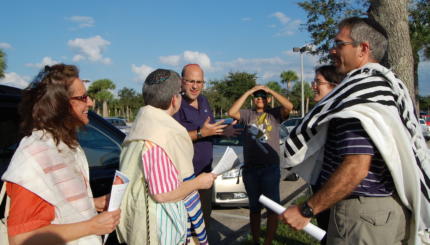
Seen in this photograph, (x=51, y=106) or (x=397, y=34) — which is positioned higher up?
(x=397, y=34)

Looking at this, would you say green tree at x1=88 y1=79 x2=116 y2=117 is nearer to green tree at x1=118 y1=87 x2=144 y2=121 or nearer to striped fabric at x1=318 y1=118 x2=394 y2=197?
green tree at x1=118 y1=87 x2=144 y2=121

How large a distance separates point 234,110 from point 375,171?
2.39 metres

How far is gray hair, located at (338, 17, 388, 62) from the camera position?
202 cm

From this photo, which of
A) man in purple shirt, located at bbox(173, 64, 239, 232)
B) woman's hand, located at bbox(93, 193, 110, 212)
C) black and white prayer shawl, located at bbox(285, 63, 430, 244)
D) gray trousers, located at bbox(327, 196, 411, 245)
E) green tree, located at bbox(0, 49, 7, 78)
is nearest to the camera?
black and white prayer shawl, located at bbox(285, 63, 430, 244)

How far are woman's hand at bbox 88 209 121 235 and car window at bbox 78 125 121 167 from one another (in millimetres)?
1328

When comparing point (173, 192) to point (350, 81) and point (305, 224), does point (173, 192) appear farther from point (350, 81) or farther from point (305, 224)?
point (350, 81)

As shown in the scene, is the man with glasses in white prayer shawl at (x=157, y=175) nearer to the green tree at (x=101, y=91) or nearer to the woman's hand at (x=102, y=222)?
the woman's hand at (x=102, y=222)

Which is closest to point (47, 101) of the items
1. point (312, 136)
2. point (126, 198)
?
point (126, 198)

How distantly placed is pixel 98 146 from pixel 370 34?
7.84ft

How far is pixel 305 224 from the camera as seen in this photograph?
191cm

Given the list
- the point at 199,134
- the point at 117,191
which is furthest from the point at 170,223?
the point at 199,134

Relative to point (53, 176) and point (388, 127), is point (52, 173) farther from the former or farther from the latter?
point (388, 127)

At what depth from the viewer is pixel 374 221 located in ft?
6.27

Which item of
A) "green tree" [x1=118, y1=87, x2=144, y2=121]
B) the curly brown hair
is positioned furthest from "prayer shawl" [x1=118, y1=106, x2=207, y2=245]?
"green tree" [x1=118, y1=87, x2=144, y2=121]
